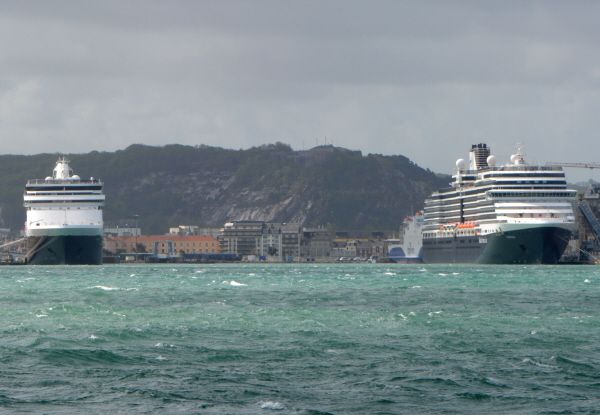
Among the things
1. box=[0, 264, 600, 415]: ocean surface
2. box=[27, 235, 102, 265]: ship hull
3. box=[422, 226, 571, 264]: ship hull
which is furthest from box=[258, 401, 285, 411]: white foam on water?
box=[27, 235, 102, 265]: ship hull

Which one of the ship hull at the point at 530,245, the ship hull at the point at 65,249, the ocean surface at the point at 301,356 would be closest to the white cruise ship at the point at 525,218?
the ship hull at the point at 530,245

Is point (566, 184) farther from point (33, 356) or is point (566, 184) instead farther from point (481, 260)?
point (33, 356)

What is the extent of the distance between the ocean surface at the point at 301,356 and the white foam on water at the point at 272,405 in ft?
0.13

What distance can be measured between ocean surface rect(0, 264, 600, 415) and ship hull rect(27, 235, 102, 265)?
120 metres

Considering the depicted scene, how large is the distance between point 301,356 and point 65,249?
154197mm

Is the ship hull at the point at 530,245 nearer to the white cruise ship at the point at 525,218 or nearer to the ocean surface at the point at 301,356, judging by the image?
the white cruise ship at the point at 525,218

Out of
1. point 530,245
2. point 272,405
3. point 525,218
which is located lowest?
point 272,405

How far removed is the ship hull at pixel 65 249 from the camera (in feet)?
640

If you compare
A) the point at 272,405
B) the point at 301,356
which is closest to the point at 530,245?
the point at 301,356

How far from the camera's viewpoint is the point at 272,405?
33.5 m

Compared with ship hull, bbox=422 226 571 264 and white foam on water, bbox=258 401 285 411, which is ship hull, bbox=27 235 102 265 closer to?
ship hull, bbox=422 226 571 264

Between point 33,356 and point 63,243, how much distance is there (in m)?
153

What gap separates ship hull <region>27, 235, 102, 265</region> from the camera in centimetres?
19500

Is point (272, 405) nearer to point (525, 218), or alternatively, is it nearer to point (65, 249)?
point (525, 218)
